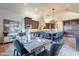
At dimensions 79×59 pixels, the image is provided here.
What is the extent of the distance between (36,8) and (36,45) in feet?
2.16

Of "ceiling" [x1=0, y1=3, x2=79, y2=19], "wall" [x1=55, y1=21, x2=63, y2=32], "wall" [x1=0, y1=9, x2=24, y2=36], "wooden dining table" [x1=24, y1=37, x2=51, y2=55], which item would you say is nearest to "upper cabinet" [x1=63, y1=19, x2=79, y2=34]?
"wall" [x1=55, y1=21, x2=63, y2=32]

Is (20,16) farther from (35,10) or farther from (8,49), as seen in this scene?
(8,49)

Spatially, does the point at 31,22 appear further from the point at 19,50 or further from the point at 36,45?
the point at 19,50

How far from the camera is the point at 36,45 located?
2.24 metres

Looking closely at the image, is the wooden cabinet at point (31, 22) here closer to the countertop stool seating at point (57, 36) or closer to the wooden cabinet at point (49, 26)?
the wooden cabinet at point (49, 26)

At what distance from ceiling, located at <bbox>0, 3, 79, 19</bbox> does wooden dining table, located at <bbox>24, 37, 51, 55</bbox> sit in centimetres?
42

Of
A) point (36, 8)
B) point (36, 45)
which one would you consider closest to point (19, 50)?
point (36, 45)

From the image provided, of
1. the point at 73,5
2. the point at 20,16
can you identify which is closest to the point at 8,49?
the point at 20,16

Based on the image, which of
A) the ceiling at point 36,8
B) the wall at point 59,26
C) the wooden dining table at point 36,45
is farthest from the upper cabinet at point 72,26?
the wooden dining table at point 36,45

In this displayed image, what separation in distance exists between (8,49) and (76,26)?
126 cm

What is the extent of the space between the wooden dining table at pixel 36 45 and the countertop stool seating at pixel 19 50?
6cm

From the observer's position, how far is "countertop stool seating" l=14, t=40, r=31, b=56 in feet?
7.34

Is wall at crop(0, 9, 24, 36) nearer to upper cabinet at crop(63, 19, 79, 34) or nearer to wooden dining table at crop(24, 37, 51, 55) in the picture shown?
wooden dining table at crop(24, 37, 51, 55)

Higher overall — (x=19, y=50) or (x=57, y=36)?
(x=57, y=36)
